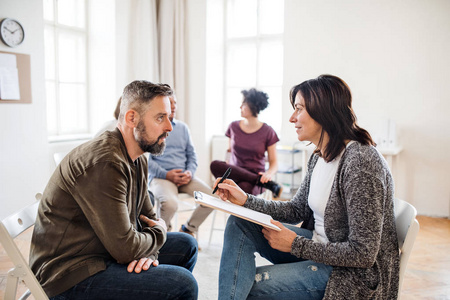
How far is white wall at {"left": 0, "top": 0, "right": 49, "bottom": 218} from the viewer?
3.28 metres

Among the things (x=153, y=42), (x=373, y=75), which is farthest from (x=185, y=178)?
(x=373, y=75)

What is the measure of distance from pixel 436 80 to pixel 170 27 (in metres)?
3.13

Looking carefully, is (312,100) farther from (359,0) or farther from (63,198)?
(359,0)

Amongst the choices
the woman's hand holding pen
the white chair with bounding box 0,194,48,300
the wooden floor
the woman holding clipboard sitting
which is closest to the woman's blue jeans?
the woman holding clipboard sitting

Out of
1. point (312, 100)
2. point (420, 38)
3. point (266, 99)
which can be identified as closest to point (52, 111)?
point (266, 99)

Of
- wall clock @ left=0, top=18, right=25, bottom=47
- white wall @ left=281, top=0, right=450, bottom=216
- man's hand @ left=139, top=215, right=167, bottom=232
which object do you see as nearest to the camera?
man's hand @ left=139, top=215, right=167, bottom=232

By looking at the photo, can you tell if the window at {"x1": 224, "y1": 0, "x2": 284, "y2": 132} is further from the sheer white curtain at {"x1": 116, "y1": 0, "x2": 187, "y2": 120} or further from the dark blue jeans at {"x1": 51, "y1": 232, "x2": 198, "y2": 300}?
the dark blue jeans at {"x1": 51, "y1": 232, "x2": 198, "y2": 300}

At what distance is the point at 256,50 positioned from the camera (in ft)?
16.8

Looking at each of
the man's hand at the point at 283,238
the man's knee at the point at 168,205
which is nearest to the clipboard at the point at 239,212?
the man's hand at the point at 283,238

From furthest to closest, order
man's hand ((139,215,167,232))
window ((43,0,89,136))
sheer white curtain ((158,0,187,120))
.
Answer: sheer white curtain ((158,0,187,120)) < window ((43,0,89,136)) < man's hand ((139,215,167,232))

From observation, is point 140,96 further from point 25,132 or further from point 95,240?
point 25,132

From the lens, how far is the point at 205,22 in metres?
4.80

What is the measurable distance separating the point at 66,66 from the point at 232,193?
11.5 ft

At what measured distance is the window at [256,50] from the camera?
502 centimetres
